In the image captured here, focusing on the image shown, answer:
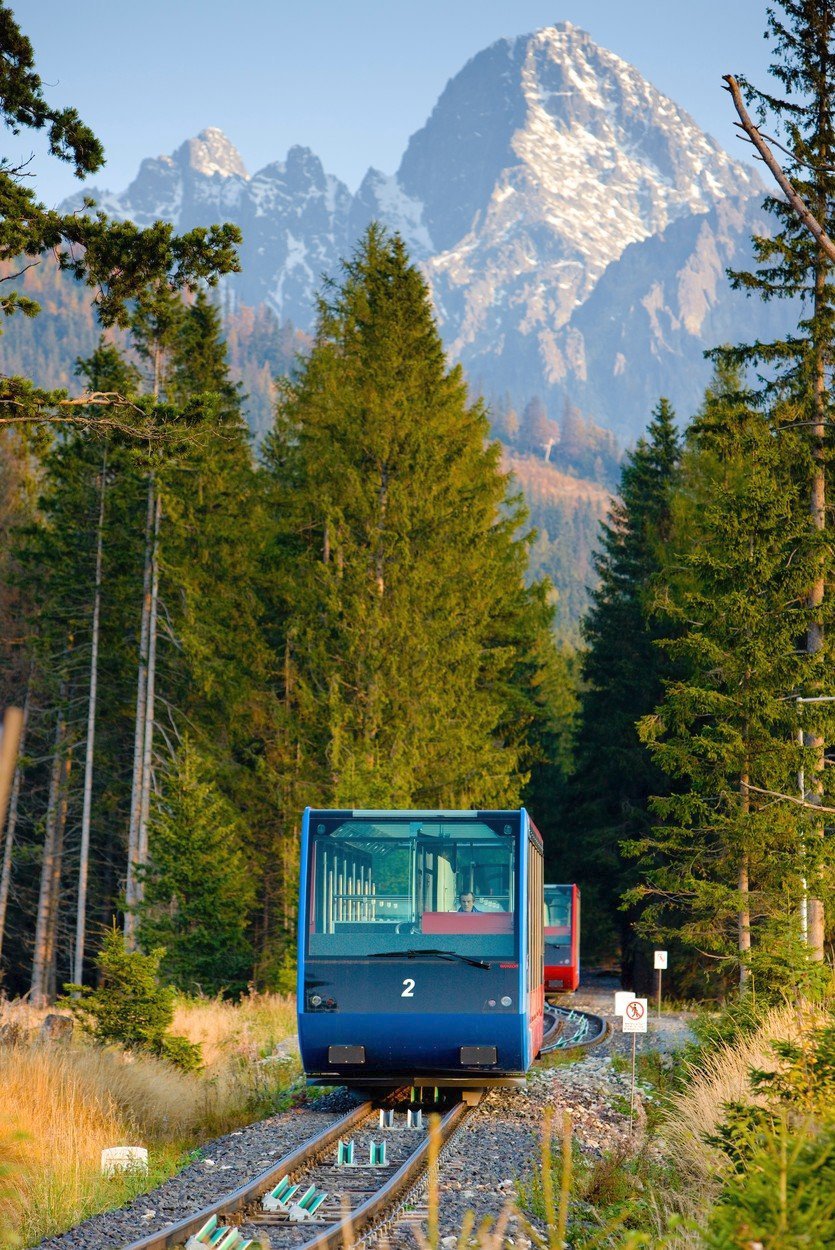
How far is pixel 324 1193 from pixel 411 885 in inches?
185

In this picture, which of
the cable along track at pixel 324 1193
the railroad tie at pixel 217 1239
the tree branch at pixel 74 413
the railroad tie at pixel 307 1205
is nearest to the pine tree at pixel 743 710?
the tree branch at pixel 74 413

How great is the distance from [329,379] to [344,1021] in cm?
2340

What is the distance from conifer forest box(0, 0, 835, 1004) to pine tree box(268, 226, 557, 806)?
0.10 m

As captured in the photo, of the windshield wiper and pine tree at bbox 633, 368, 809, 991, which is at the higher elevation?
pine tree at bbox 633, 368, 809, 991

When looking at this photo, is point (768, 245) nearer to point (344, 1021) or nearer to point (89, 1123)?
point (344, 1021)

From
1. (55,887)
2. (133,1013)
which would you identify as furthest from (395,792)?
(55,887)

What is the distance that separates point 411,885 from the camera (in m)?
14.5

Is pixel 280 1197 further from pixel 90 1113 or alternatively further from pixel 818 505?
pixel 818 505

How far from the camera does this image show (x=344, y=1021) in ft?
46.4

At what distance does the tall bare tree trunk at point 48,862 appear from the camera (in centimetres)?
4453

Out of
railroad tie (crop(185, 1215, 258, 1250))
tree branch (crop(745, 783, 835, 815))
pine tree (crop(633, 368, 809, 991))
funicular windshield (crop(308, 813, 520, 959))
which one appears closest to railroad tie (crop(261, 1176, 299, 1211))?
railroad tie (crop(185, 1215, 258, 1250))

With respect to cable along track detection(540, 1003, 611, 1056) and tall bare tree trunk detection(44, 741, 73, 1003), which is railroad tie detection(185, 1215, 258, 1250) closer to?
cable along track detection(540, 1003, 611, 1056)

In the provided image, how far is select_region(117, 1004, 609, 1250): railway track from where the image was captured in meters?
8.30

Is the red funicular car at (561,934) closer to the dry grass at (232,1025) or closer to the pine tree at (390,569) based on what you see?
the pine tree at (390,569)
